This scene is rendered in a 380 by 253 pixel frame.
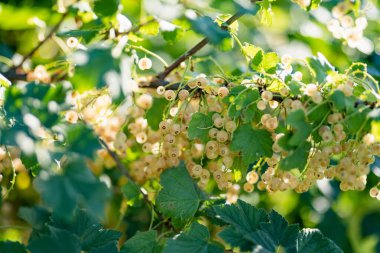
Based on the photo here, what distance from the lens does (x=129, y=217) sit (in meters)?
1.95

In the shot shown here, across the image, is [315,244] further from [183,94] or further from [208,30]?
[208,30]

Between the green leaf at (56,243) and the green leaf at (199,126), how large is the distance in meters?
0.31

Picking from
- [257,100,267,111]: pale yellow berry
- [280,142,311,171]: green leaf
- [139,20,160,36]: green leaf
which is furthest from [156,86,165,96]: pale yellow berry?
[280,142,311,171]: green leaf

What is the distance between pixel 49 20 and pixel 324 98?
0.90 meters

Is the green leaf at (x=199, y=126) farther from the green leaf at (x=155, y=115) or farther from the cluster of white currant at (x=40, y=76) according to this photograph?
the cluster of white currant at (x=40, y=76)

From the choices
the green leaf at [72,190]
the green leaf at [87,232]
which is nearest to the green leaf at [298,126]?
the green leaf at [72,190]

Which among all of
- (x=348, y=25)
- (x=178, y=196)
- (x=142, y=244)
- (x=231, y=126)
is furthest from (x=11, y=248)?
(x=348, y=25)

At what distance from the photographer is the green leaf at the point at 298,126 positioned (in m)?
1.11

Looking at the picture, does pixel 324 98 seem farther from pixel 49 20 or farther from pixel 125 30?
pixel 49 20

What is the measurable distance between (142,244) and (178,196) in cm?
14

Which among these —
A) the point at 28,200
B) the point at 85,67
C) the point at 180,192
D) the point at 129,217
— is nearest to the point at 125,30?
the point at 85,67

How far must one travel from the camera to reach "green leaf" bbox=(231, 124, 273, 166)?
126 centimetres

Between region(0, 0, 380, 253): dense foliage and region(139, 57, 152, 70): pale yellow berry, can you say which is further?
region(139, 57, 152, 70): pale yellow berry

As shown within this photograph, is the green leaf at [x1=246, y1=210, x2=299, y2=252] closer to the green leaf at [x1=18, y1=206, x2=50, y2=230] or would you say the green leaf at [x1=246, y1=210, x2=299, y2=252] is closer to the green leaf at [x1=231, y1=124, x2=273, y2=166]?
the green leaf at [x1=231, y1=124, x2=273, y2=166]
